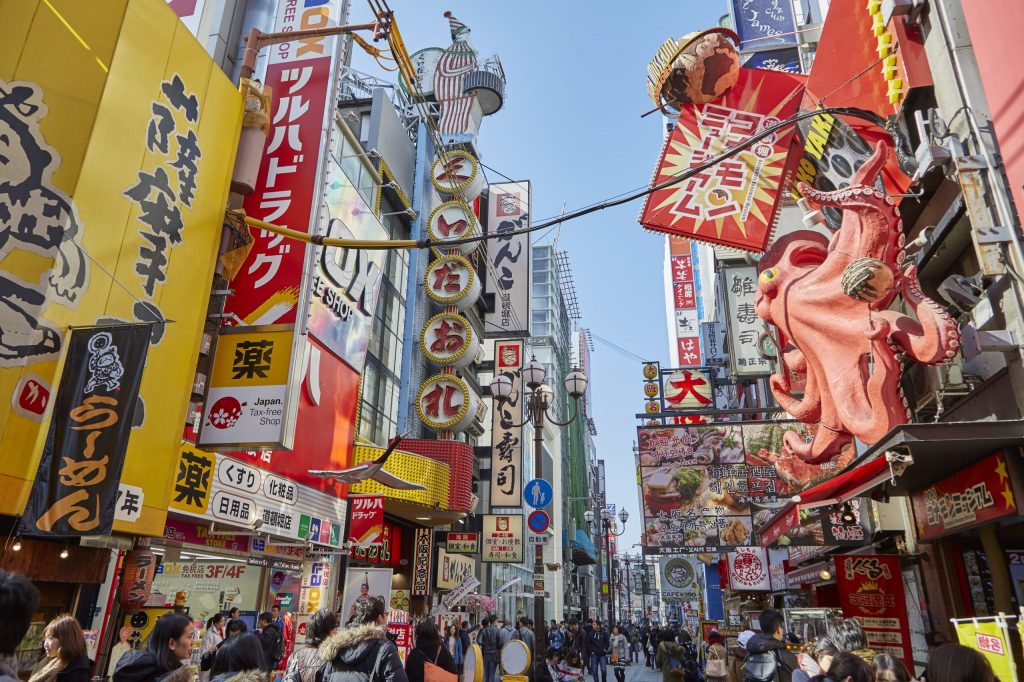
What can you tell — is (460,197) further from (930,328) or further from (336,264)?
(930,328)

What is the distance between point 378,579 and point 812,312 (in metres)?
9.15

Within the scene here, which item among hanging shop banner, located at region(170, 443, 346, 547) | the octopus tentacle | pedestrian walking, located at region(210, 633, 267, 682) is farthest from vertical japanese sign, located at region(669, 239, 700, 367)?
pedestrian walking, located at region(210, 633, 267, 682)

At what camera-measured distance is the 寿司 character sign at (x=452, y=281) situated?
23.5 metres

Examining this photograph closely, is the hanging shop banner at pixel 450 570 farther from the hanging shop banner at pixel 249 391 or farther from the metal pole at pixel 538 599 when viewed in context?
the hanging shop banner at pixel 249 391

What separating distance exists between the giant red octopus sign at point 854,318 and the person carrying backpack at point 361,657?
667cm

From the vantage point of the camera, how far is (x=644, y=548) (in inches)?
681

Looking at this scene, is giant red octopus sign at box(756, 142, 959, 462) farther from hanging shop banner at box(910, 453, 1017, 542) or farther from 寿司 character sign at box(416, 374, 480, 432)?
寿司 character sign at box(416, 374, 480, 432)

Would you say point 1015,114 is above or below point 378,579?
above

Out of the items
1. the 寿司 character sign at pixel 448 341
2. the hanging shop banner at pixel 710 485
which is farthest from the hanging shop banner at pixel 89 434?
the 寿司 character sign at pixel 448 341

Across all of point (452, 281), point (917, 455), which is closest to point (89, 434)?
point (917, 455)

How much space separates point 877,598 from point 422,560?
16.7 m

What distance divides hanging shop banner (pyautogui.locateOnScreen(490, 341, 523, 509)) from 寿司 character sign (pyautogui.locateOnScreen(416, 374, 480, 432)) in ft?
4.56

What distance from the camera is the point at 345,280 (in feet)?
49.3

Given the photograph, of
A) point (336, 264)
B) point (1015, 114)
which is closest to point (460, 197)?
point (336, 264)
